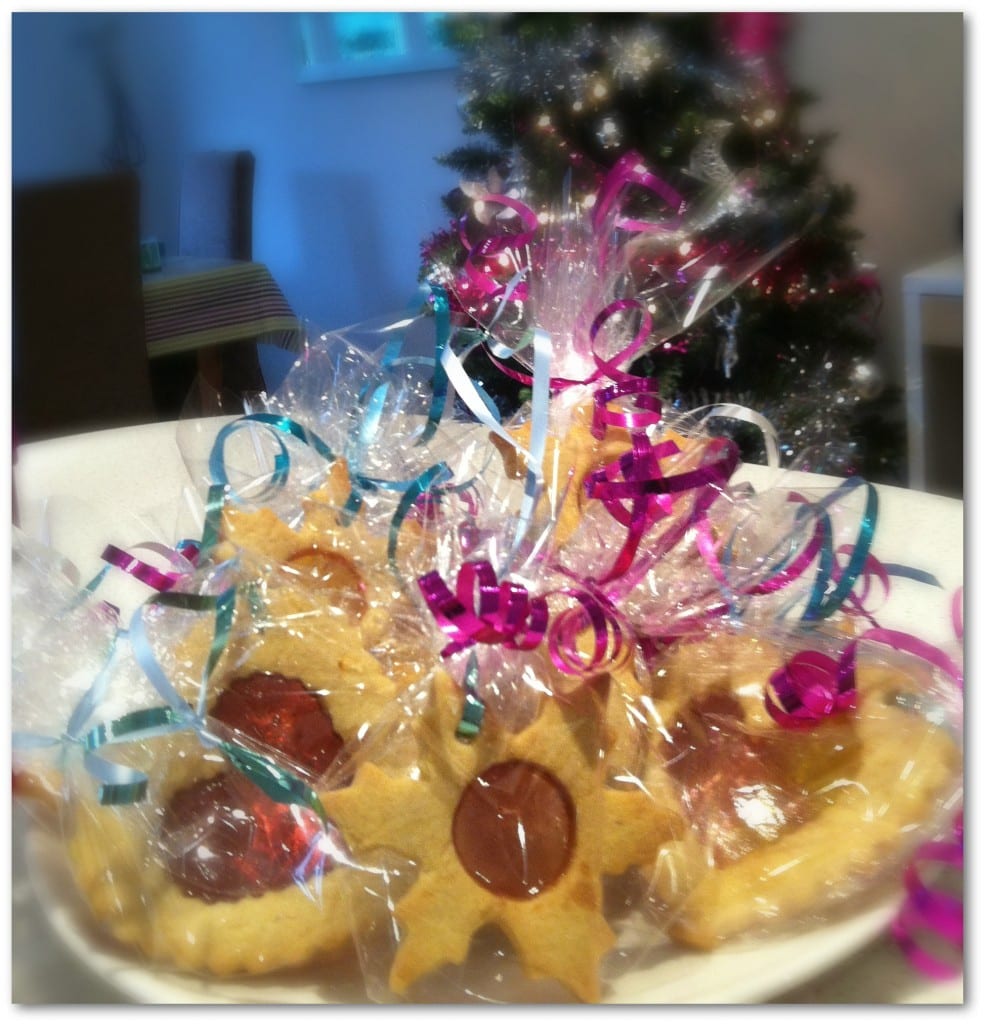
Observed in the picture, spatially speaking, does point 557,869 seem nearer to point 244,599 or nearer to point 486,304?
point 244,599

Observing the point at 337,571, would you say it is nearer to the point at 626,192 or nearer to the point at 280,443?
the point at 280,443

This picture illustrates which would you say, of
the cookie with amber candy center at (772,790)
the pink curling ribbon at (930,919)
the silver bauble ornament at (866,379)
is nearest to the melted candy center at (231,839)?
the cookie with amber candy center at (772,790)

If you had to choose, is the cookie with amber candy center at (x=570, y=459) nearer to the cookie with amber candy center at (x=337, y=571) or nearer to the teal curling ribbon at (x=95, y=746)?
the cookie with amber candy center at (x=337, y=571)

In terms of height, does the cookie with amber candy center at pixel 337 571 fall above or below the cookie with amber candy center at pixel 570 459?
below

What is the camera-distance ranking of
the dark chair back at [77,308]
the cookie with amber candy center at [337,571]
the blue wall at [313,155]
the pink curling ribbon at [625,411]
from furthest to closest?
1. the blue wall at [313,155]
2. the dark chair back at [77,308]
3. the pink curling ribbon at [625,411]
4. the cookie with amber candy center at [337,571]

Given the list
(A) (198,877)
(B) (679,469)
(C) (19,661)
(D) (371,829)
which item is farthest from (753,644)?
(C) (19,661)

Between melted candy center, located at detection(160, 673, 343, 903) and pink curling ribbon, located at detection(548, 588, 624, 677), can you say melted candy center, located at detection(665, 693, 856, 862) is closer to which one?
pink curling ribbon, located at detection(548, 588, 624, 677)

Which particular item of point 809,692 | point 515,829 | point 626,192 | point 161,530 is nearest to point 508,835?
point 515,829
